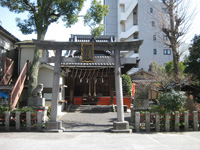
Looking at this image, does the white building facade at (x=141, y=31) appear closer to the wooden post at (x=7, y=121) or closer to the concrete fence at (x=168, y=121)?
the concrete fence at (x=168, y=121)

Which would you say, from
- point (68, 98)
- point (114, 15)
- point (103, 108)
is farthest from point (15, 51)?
point (114, 15)

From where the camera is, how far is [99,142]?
8.02m

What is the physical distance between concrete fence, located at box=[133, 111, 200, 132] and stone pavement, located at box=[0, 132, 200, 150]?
807 millimetres

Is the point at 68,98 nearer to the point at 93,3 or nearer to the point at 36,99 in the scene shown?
the point at 36,99

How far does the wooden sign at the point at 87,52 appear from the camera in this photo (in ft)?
35.2

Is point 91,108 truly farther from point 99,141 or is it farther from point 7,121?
point 99,141

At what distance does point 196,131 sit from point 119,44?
21.0 feet

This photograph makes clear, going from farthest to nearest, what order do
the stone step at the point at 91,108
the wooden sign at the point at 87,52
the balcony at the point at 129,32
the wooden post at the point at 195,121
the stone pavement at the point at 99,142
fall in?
1. the balcony at the point at 129,32
2. the stone step at the point at 91,108
3. the wooden sign at the point at 87,52
4. the wooden post at the point at 195,121
5. the stone pavement at the point at 99,142

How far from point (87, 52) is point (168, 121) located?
592 centimetres

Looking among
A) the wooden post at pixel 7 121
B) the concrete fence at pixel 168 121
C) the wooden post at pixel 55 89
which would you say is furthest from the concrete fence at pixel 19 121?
the concrete fence at pixel 168 121

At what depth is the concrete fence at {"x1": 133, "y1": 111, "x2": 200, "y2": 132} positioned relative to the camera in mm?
10375

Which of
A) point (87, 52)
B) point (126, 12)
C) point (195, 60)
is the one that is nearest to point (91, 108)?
point (87, 52)

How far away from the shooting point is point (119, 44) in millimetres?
10906

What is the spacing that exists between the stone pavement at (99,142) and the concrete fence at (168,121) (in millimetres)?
807
